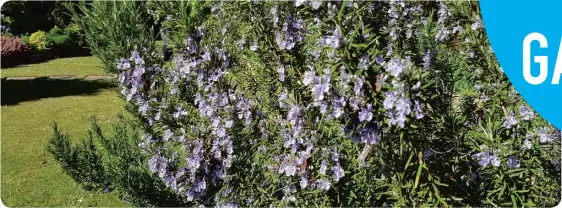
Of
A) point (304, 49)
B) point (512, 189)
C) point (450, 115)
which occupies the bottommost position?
point (512, 189)

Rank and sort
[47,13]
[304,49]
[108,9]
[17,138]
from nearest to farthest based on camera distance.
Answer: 1. [304,49]
2. [108,9]
3. [17,138]
4. [47,13]

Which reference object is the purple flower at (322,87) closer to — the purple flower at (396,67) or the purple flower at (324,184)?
the purple flower at (396,67)

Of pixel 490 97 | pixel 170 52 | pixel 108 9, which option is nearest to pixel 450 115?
pixel 490 97

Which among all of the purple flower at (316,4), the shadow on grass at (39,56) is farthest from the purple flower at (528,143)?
the shadow on grass at (39,56)

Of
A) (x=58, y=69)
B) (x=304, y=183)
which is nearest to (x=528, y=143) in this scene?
(x=304, y=183)

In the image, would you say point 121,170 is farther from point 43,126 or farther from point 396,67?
point 43,126

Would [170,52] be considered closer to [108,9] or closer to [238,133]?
[108,9]

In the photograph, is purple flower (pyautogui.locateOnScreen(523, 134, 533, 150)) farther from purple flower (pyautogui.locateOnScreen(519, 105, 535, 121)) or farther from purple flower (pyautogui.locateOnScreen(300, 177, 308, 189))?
purple flower (pyautogui.locateOnScreen(300, 177, 308, 189))
